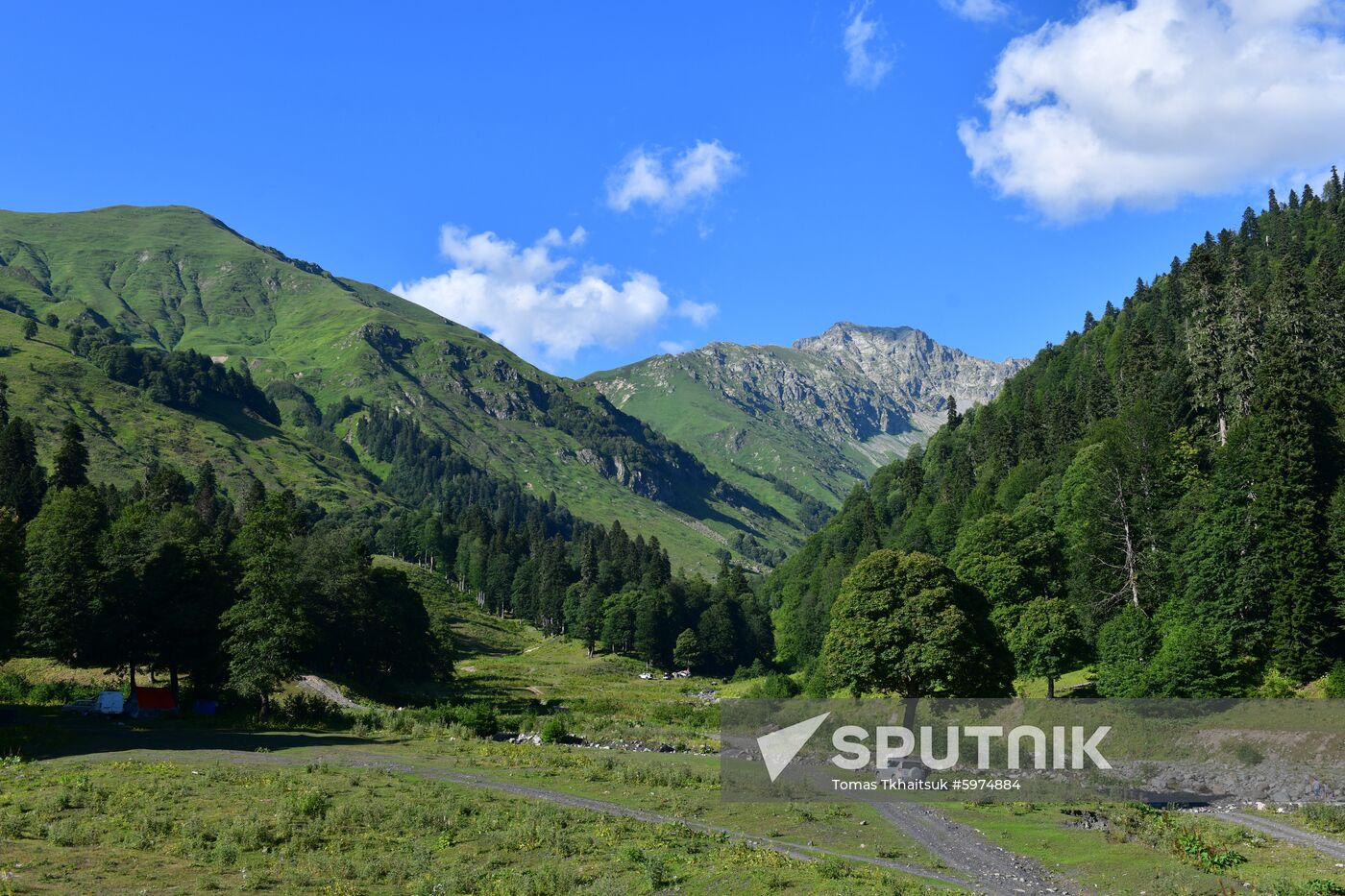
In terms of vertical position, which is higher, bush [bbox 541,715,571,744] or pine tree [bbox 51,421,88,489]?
pine tree [bbox 51,421,88,489]

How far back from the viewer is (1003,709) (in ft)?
198

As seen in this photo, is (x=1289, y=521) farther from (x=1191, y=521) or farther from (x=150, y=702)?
(x=150, y=702)

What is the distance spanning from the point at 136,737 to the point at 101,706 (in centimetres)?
972

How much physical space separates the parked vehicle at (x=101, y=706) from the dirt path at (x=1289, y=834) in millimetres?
68043

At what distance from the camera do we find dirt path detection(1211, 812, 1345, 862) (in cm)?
3462

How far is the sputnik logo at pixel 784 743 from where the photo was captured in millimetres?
56594

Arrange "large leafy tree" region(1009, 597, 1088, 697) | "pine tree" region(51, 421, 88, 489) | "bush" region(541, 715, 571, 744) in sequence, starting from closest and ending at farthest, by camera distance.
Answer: "bush" region(541, 715, 571, 744) → "large leafy tree" region(1009, 597, 1088, 697) → "pine tree" region(51, 421, 88, 489)

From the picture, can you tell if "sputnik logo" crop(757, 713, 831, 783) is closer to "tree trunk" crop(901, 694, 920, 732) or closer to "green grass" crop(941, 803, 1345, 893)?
"tree trunk" crop(901, 694, 920, 732)

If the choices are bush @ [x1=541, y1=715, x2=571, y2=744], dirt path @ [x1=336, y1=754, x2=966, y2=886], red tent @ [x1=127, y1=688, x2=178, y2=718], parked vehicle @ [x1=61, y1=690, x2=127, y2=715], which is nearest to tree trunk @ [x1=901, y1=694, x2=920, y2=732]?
dirt path @ [x1=336, y1=754, x2=966, y2=886]

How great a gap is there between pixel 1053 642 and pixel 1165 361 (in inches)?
2620

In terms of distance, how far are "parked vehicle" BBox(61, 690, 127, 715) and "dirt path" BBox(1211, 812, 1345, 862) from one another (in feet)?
223

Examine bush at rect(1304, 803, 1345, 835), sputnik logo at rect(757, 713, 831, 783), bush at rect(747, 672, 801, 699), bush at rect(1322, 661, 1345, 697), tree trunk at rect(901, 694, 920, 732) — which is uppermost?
bush at rect(1322, 661, 1345, 697)

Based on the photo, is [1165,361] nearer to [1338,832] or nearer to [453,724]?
[1338,832]

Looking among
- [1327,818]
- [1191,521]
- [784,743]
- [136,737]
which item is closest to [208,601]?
[136,737]
